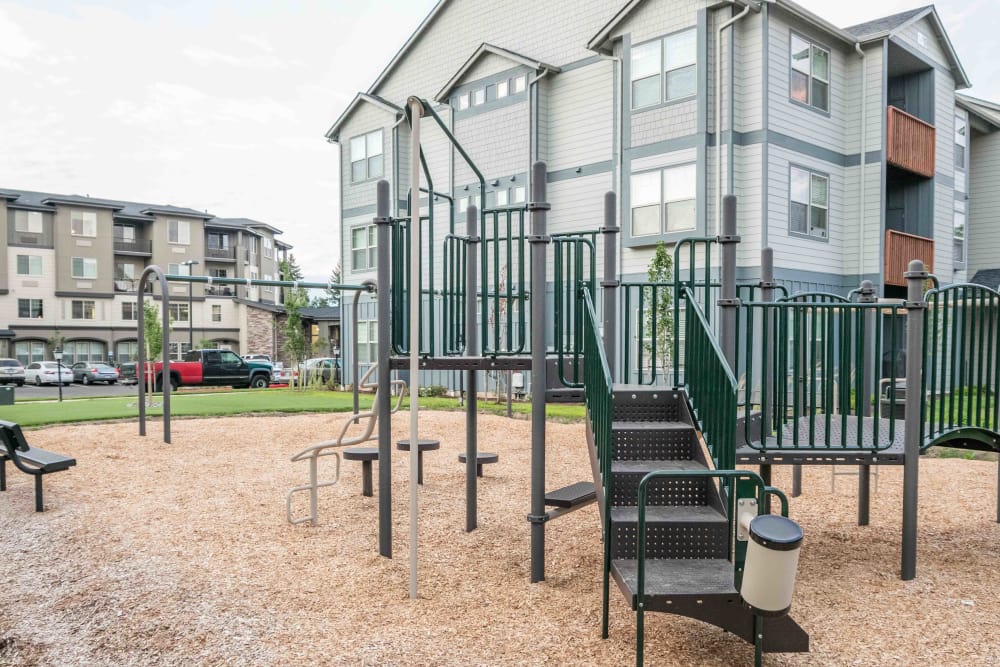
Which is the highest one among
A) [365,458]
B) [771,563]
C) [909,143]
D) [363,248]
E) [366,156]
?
[366,156]

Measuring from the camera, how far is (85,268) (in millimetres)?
48875

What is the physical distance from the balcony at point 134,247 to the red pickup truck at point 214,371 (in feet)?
86.6

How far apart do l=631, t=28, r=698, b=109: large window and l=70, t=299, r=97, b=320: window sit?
45.2 metres

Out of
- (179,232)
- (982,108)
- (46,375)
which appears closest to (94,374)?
(46,375)

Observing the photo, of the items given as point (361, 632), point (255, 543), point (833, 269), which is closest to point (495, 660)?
point (361, 632)

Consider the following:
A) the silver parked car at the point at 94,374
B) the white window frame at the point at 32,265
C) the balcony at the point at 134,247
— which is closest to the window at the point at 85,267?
→ the white window frame at the point at 32,265

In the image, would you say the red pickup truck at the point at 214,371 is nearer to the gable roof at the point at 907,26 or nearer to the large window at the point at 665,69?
the large window at the point at 665,69

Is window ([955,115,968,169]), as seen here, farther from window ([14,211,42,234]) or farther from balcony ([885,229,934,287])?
window ([14,211,42,234])

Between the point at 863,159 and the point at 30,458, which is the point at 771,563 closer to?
the point at 30,458

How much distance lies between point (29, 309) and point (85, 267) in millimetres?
4419

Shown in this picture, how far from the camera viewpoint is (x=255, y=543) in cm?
579

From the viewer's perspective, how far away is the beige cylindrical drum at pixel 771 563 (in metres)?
3.00

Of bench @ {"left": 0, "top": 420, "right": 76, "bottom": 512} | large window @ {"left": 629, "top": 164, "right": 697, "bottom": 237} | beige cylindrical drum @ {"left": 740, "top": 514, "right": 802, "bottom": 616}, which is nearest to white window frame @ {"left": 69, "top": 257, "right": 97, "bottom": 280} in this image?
large window @ {"left": 629, "top": 164, "right": 697, "bottom": 237}

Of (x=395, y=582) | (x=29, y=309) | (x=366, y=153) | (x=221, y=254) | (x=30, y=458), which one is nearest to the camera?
(x=395, y=582)
